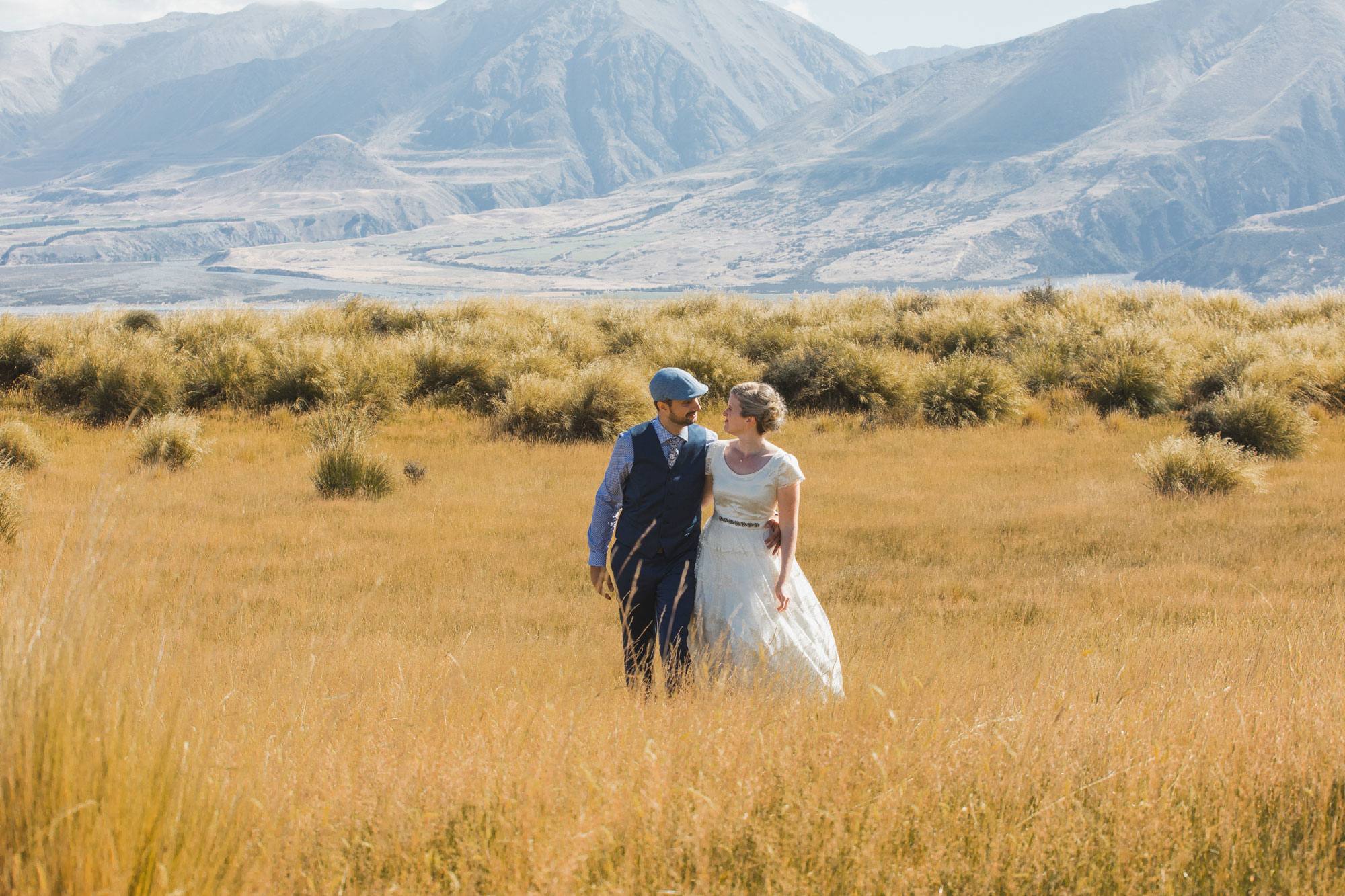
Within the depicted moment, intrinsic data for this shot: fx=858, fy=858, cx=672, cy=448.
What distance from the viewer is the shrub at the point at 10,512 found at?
789 cm

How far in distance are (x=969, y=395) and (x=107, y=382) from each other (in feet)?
48.7

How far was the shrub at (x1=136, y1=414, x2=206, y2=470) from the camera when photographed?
1111 centimetres

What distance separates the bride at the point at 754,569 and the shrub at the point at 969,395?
10.9 meters

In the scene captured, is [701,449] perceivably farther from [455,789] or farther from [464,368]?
[464,368]

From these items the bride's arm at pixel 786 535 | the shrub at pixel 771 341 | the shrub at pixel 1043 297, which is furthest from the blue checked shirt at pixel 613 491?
the shrub at pixel 1043 297

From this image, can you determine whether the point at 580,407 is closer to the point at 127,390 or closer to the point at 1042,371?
the point at 127,390

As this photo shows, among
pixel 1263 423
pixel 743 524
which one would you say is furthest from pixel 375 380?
pixel 1263 423

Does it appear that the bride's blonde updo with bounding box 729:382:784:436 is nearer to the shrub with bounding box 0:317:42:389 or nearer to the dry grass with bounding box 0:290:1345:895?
the dry grass with bounding box 0:290:1345:895

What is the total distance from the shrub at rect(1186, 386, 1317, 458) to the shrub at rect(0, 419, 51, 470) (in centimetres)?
1549

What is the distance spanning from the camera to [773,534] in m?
4.35

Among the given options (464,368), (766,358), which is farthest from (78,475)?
(766,358)

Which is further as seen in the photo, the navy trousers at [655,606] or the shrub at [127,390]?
the shrub at [127,390]

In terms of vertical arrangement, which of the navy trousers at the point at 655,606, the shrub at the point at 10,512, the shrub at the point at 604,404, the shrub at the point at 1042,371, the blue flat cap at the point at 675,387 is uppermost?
the blue flat cap at the point at 675,387

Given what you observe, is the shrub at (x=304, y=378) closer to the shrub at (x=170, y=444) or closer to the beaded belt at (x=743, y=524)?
the shrub at (x=170, y=444)
